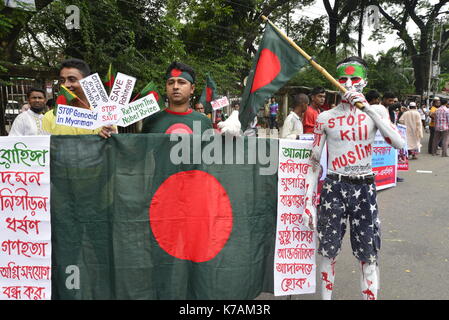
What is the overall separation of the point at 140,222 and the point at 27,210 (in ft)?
2.81

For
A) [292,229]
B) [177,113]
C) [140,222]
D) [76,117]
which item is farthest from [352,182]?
[76,117]

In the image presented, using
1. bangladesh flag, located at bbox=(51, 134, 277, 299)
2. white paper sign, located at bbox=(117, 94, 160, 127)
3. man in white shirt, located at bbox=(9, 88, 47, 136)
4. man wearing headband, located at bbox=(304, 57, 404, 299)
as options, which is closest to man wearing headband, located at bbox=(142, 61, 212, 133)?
bangladesh flag, located at bbox=(51, 134, 277, 299)

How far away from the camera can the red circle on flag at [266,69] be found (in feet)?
10.1

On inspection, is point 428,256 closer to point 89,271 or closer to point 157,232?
point 157,232

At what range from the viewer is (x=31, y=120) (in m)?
5.00

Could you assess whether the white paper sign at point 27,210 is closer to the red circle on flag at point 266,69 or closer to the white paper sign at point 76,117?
the white paper sign at point 76,117

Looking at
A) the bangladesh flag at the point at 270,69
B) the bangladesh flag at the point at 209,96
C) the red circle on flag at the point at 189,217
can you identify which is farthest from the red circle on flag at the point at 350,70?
the bangladesh flag at the point at 209,96

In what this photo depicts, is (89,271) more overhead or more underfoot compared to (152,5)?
more underfoot

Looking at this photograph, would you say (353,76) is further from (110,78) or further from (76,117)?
(76,117)

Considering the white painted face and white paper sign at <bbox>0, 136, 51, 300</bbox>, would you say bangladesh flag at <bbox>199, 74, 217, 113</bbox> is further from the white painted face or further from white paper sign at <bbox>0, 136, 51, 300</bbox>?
white paper sign at <bbox>0, 136, 51, 300</bbox>

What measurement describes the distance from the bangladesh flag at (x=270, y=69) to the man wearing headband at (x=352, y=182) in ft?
1.39

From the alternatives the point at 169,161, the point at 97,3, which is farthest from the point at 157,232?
the point at 97,3

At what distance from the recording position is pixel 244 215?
298 centimetres

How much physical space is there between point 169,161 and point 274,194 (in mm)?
949
